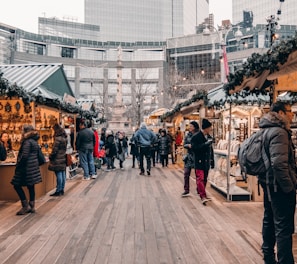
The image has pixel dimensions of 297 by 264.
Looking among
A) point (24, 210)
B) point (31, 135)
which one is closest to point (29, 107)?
point (31, 135)

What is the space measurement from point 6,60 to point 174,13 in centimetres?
5590

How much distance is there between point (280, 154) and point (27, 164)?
4.83 m

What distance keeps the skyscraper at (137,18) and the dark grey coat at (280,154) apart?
109232mm

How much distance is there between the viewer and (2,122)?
10.5 metres

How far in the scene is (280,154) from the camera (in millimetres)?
3600

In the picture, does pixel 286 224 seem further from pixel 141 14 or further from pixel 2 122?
pixel 141 14

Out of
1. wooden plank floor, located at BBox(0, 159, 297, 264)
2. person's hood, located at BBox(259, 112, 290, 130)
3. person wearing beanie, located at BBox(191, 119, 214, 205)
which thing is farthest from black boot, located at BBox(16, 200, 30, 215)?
person's hood, located at BBox(259, 112, 290, 130)

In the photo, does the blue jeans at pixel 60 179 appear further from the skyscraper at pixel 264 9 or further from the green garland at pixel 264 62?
the skyscraper at pixel 264 9

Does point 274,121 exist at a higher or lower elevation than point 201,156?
higher

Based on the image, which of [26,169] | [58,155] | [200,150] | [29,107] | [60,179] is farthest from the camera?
[29,107]

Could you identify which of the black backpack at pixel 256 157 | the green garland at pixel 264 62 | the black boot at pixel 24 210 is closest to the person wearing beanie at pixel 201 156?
the green garland at pixel 264 62

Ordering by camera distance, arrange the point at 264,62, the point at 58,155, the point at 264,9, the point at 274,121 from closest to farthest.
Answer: the point at 274,121
the point at 264,62
the point at 58,155
the point at 264,9

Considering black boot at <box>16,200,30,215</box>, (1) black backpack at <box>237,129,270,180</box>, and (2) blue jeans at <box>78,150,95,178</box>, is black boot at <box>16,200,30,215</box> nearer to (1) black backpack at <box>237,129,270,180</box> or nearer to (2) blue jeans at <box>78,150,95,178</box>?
(1) black backpack at <box>237,129,270,180</box>

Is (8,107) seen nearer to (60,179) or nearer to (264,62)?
(60,179)
